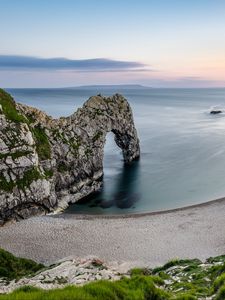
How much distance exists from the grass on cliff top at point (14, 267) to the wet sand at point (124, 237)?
629cm

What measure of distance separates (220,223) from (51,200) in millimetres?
26335

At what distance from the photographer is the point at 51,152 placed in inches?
2485

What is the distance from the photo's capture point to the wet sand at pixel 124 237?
40.8 m

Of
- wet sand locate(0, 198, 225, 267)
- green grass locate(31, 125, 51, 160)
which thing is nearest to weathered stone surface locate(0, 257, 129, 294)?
wet sand locate(0, 198, 225, 267)

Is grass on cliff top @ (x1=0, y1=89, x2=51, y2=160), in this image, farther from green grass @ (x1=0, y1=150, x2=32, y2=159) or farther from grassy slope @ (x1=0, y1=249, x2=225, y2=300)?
grassy slope @ (x1=0, y1=249, x2=225, y2=300)

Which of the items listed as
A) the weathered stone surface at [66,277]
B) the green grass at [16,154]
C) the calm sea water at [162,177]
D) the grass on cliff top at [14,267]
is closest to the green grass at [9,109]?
the green grass at [16,154]

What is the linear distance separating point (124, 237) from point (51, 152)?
23.8m

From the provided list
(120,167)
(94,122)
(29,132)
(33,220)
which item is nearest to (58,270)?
(33,220)

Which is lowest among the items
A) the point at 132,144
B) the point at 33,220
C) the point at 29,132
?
the point at 33,220

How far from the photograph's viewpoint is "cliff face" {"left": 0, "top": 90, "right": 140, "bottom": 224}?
52.9 m

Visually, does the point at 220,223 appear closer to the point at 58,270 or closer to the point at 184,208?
the point at 184,208

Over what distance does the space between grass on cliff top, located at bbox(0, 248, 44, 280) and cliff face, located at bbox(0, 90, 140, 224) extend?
1761 cm

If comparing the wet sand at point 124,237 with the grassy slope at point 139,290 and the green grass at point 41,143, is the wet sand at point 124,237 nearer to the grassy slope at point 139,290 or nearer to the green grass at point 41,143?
the green grass at point 41,143

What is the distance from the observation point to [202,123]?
175375 millimetres
